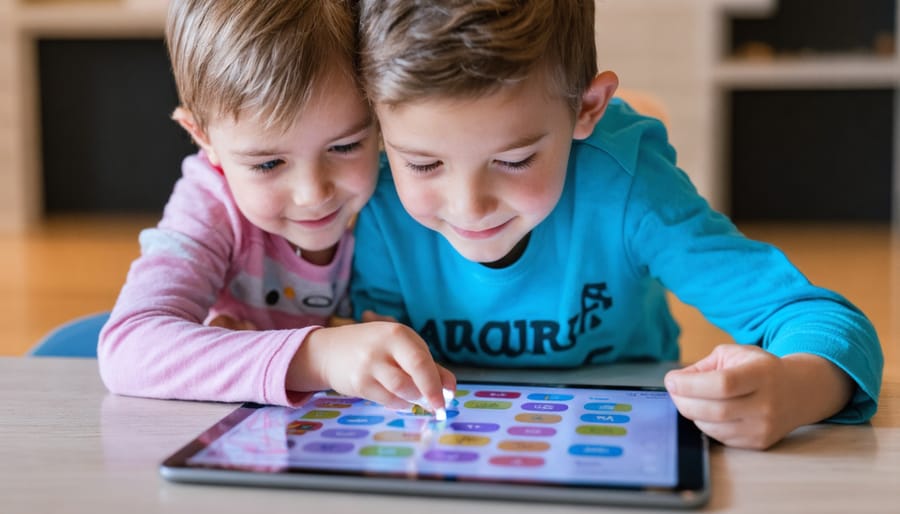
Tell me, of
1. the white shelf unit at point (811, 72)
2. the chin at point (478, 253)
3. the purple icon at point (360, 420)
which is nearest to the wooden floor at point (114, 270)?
the white shelf unit at point (811, 72)

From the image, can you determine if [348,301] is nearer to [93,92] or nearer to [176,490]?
[176,490]

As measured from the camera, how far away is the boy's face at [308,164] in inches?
30.7

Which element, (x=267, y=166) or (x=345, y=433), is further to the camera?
(x=267, y=166)

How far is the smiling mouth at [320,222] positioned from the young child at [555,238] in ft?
0.22

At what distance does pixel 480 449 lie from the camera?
558mm

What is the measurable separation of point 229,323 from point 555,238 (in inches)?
11.3

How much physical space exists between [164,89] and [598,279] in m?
3.41

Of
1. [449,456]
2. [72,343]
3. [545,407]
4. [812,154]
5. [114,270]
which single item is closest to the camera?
[449,456]

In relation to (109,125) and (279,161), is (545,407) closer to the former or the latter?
(279,161)

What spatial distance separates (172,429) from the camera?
63 cm

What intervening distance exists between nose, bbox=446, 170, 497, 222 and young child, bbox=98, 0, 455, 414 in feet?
0.37

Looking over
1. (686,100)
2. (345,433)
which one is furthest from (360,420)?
(686,100)

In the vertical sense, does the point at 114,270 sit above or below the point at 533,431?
below

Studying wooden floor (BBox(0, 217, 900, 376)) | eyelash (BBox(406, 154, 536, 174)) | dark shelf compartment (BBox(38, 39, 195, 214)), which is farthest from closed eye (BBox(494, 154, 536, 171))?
dark shelf compartment (BBox(38, 39, 195, 214))
